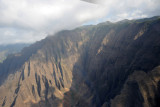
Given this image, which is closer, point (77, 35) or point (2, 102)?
point (2, 102)

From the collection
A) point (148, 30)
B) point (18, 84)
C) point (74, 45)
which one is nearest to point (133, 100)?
point (148, 30)

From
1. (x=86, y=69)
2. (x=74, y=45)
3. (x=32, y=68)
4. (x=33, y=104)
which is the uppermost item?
(x=74, y=45)

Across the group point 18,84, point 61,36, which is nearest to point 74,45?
point 61,36

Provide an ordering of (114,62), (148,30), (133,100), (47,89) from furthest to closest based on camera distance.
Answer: (47,89)
(114,62)
(148,30)
(133,100)

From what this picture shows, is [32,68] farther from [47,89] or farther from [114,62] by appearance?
[114,62]

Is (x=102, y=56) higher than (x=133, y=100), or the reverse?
(x=102, y=56)

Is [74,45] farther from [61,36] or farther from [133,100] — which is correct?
[133,100]

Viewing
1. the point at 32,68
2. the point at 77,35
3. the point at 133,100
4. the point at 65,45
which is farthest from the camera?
the point at 77,35
